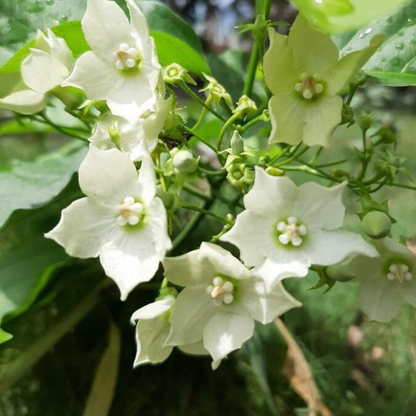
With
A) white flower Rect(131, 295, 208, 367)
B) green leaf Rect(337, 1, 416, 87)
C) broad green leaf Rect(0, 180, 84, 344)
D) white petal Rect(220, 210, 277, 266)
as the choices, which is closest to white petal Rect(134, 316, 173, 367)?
white flower Rect(131, 295, 208, 367)

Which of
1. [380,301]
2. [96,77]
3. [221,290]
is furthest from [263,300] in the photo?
[96,77]

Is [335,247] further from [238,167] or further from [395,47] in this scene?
[395,47]

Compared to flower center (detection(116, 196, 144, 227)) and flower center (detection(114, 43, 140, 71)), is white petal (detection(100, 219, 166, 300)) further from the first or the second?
flower center (detection(114, 43, 140, 71))

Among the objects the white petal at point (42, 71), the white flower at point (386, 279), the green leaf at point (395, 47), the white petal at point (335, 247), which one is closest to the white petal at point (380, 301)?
the white flower at point (386, 279)

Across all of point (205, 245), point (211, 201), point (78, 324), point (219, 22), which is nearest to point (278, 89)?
Result: point (205, 245)

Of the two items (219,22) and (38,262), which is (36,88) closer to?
(38,262)

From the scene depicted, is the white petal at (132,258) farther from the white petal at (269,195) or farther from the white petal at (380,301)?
the white petal at (380,301)
